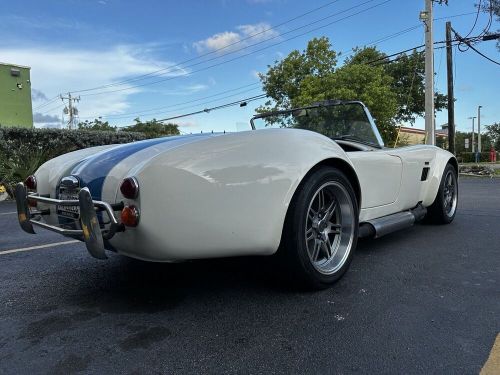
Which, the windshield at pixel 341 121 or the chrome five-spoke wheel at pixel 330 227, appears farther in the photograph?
the windshield at pixel 341 121

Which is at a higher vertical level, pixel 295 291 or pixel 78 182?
pixel 78 182

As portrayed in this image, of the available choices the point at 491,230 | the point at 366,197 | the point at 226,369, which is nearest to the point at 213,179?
the point at 226,369

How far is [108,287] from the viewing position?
9.65 ft

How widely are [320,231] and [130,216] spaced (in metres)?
1.34

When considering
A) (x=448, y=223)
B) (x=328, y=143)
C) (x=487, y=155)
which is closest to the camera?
(x=328, y=143)

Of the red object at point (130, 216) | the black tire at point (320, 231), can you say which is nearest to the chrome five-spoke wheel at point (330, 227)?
the black tire at point (320, 231)

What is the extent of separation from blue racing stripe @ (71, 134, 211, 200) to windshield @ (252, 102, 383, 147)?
163 centimetres

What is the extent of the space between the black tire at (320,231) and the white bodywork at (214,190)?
100 millimetres

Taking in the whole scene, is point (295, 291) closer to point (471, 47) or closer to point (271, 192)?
point (271, 192)

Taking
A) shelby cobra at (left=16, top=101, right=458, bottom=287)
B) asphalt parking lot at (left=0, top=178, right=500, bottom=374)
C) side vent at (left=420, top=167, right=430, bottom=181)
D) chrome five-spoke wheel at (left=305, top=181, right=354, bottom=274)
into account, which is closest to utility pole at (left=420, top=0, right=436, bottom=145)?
side vent at (left=420, top=167, right=430, bottom=181)

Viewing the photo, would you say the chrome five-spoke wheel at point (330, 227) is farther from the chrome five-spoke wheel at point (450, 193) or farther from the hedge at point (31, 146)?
the hedge at point (31, 146)

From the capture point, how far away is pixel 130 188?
6.98 ft

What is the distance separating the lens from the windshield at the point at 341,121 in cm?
387

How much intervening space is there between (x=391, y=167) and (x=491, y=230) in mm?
1858
